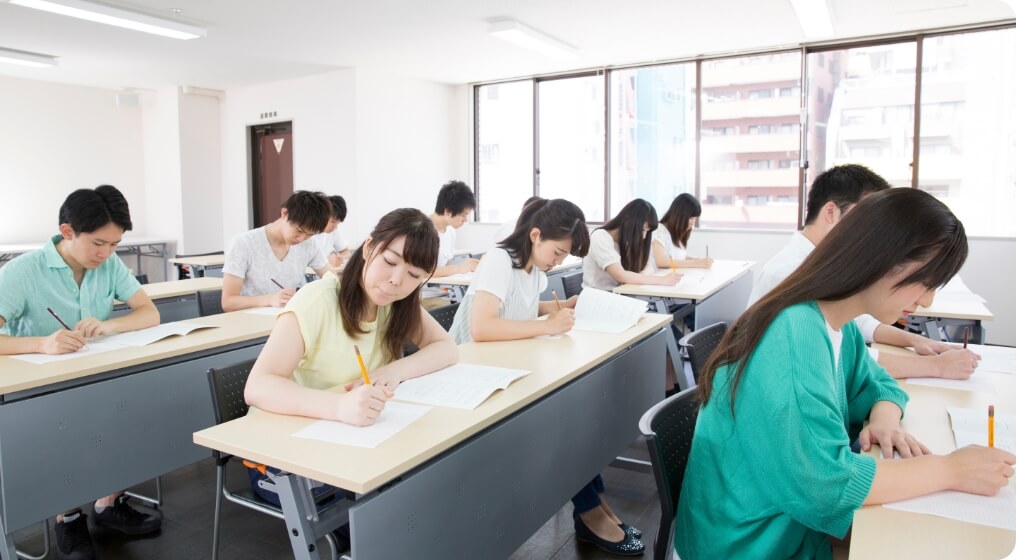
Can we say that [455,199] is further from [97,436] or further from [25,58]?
[25,58]

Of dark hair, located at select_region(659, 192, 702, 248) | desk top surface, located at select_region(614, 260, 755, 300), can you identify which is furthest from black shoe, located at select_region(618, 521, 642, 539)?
dark hair, located at select_region(659, 192, 702, 248)

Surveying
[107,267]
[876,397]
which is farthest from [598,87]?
[876,397]

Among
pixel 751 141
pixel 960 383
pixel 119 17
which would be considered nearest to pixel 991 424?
pixel 960 383

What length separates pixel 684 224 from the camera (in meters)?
4.93

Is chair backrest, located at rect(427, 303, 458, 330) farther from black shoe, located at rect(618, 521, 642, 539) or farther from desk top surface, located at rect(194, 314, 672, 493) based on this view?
black shoe, located at rect(618, 521, 642, 539)

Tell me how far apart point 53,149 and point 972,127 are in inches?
386

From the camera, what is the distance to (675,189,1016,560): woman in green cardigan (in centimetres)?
109

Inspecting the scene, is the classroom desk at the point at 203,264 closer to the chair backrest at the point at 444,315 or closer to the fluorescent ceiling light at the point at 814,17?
the chair backrest at the point at 444,315

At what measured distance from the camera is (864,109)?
632 cm

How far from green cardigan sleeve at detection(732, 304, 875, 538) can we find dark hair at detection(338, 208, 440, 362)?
895mm

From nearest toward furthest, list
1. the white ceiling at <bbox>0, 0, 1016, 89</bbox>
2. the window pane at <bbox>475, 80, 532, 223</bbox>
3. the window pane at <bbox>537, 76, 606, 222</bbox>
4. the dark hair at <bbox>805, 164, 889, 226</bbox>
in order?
A: the dark hair at <bbox>805, 164, 889, 226</bbox> → the white ceiling at <bbox>0, 0, 1016, 89</bbox> → the window pane at <bbox>537, 76, 606, 222</bbox> → the window pane at <bbox>475, 80, 532, 223</bbox>

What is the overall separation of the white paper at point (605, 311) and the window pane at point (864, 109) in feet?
14.3

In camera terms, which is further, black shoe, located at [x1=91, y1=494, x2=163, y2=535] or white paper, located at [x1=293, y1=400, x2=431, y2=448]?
black shoe, located at [x1=91, y1=494, x2=163, y2=535]

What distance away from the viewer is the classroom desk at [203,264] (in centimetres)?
518
